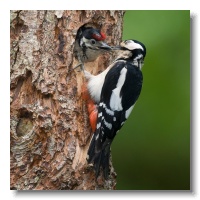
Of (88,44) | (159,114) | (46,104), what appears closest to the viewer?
(46,104)

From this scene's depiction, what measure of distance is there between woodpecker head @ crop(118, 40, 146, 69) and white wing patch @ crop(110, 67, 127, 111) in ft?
0.29

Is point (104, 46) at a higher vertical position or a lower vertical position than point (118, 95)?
higher

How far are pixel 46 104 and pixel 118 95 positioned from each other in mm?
419

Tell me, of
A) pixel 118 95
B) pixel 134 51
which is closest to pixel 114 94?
pixel 118 95

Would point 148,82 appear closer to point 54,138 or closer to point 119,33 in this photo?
point 119,33

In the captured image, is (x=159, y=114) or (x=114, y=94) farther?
(x=159, y=114)

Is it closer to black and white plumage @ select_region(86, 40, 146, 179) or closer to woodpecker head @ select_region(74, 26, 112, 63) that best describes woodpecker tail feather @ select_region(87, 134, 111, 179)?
black and white plumage @ select_region(86, 40, 146, 179)

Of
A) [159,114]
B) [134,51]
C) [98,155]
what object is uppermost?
[134,51]

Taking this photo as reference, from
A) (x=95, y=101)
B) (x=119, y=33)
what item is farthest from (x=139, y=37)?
(x=95, y=101)

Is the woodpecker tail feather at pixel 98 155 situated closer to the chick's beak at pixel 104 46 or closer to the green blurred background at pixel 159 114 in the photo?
the green blurred background at pixel 159 114

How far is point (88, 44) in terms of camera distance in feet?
10.3

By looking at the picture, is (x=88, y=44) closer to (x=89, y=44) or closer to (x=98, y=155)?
(x=89, y=44)
